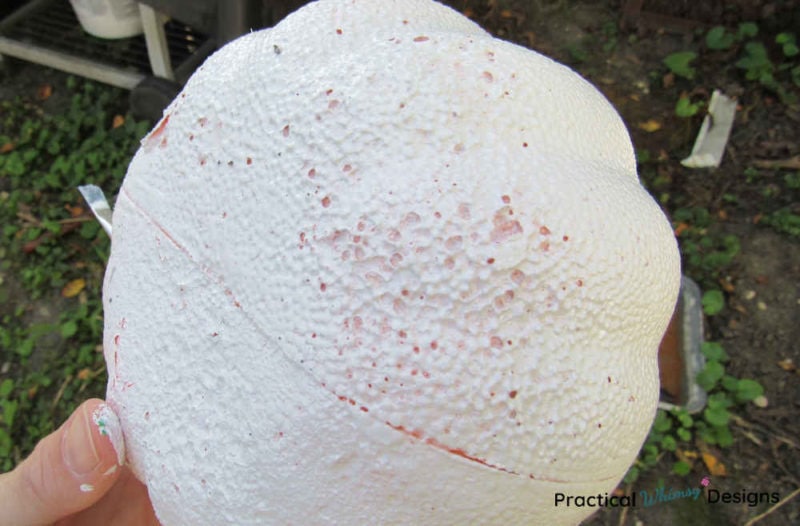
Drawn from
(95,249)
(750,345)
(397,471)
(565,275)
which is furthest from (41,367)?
(750,345)

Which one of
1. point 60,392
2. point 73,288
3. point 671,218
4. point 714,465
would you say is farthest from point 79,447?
point 671,218

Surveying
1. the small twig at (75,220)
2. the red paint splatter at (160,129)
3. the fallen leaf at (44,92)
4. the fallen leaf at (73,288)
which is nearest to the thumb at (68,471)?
the red paint splatter at (160,129)

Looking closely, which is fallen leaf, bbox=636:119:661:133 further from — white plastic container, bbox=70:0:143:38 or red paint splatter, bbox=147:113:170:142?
white plastic container, bbox=70:0:143:38

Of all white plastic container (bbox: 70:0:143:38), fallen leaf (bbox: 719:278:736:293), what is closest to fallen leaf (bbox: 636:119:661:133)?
fallen leaf (bbox: 719:278:736:293)

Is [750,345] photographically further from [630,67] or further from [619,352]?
[619,352]

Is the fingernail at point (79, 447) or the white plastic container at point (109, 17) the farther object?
the white plastic container at point (109, 17)

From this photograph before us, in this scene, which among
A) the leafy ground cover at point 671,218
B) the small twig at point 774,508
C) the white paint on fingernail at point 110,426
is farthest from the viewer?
the leafy ground cover at point 671,218

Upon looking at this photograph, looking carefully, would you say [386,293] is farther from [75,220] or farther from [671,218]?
[75,220]

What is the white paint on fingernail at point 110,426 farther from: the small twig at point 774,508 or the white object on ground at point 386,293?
the small twig at point 774,508
